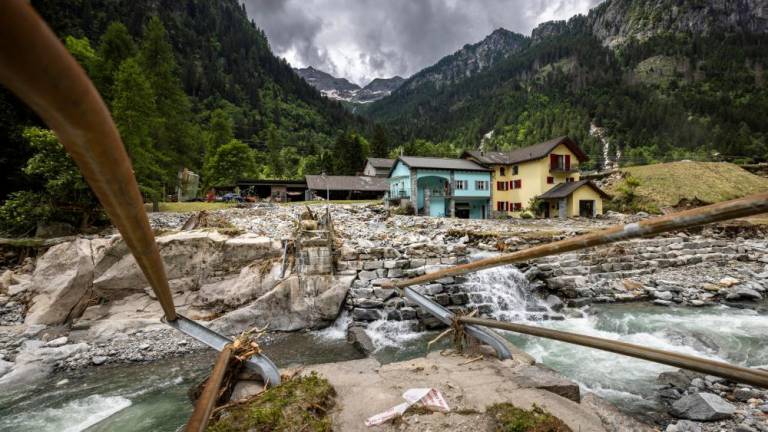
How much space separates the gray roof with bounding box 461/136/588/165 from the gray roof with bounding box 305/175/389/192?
13.6 metres

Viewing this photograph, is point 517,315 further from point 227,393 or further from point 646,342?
point 227,393

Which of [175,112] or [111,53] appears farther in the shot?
[175,112]

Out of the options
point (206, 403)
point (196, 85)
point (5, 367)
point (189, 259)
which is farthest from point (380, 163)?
point (196, 85)

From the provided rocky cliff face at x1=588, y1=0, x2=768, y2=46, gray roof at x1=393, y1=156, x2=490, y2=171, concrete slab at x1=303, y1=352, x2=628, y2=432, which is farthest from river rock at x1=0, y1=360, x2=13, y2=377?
rocky cliff face at x1=588, y1=0, x2=768, y2=46

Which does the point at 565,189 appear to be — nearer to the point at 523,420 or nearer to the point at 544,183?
the point at 544,183

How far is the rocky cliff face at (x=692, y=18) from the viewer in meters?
157

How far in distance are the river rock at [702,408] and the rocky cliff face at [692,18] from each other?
232673 millimetres

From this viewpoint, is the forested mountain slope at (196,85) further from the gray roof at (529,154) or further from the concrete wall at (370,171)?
the gray roof at (529,154)

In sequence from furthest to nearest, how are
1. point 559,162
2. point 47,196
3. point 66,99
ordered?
1. point 559,162
2. point 47,196
3. point 66,99

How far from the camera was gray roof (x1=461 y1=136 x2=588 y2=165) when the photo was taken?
114 ft

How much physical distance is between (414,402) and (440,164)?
32828 millimetres

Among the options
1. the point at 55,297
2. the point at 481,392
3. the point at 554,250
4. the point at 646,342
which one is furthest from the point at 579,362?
the point at 55,297

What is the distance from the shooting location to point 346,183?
45.2m

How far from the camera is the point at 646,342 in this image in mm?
9273
